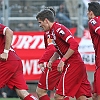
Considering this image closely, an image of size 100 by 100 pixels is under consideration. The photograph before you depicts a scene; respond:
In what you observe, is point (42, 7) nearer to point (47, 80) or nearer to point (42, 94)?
point (47, 80)

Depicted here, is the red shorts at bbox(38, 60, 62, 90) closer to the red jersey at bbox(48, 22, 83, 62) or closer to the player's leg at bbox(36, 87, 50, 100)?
the player's leg at bbox(36, 87, 50, 100)

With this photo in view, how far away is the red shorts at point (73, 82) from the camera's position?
30.1 feet

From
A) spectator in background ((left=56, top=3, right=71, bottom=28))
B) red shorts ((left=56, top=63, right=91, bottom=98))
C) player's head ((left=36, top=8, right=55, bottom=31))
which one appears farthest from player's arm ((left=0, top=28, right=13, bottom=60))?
spectator in background ((left=56, top=3, right=71, bottom=28))

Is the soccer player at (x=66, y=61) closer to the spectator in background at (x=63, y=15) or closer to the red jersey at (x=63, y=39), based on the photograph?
the red jersey at (x=63, y=39)

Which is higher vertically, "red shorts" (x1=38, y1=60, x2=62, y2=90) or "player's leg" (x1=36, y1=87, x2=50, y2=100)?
"red shorts" (x1=38, y1=60, x2=62, y2=90)

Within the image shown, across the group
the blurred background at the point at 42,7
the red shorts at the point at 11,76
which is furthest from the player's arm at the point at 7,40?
the blurred background at the point at 42,7

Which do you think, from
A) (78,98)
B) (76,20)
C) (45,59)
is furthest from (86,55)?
(78,98)

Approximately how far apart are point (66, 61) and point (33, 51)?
6.03 metres

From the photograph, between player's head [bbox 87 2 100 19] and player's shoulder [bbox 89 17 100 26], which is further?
player's head [bbox 87 2 100 19]

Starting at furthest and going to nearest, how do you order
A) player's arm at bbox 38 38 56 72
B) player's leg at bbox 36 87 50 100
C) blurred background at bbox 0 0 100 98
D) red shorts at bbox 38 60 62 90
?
blurred background at bbox 0 0 100 98 → player's arm at bbox 38 38 56 72 → red shorts at bbox 38 60 62 90 → player's leg at bbox 36 87 50 100

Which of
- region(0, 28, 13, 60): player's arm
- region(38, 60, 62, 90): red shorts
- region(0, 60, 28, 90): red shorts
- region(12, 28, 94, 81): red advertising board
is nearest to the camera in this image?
region(0, 28, 13, 60): player's arm

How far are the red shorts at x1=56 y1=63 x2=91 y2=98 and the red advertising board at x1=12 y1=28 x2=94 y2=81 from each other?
18.5 ft

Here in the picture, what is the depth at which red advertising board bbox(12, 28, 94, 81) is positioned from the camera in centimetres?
1514

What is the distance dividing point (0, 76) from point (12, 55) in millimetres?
431
